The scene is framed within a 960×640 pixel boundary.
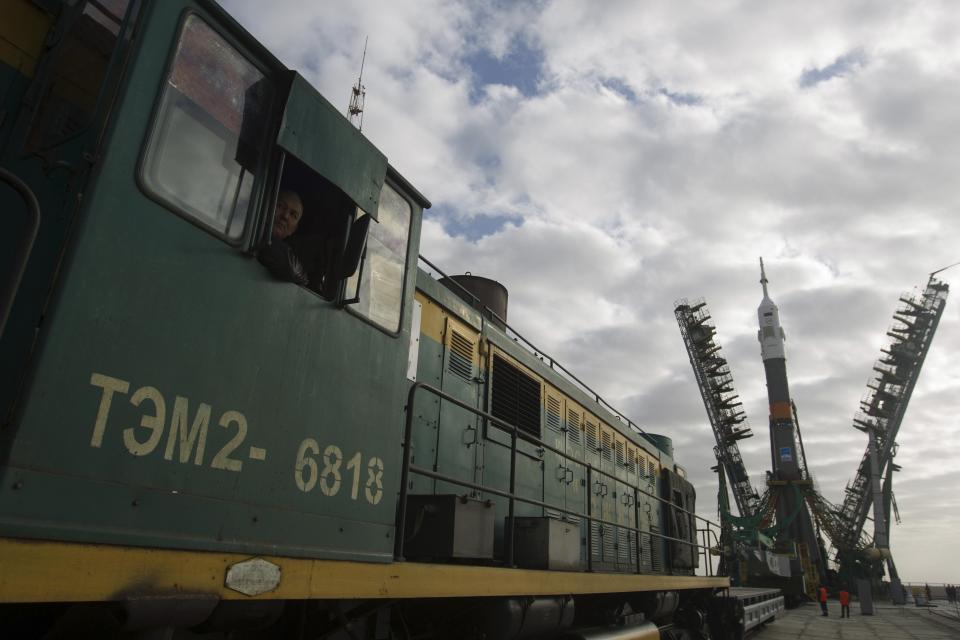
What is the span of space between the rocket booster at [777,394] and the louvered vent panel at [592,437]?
40976mm

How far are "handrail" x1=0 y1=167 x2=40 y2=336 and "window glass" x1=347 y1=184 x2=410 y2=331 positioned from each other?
153 centimetres

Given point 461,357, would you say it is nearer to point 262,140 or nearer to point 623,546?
point 262,140

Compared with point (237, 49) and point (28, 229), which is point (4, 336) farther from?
point (237, 49)

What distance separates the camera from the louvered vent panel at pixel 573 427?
780 cm

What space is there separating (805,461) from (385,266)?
49.8m

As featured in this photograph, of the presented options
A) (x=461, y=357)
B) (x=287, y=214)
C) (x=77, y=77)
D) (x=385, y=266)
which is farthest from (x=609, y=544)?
(x=77, y=77)

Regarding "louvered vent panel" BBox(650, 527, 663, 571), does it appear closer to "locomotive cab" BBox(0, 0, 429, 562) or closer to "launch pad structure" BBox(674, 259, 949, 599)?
Answer: "locomotive cab" BBox(0, 0, 429, 562)

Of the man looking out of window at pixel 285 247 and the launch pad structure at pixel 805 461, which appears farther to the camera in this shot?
the launch pad structure at pixel 805 461

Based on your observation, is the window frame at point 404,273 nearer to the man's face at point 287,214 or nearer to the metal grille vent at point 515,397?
the man's face at point 287,214

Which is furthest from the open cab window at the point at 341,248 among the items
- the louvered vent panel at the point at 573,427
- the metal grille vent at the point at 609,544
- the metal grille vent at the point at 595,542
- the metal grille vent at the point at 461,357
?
the metal grille vent at the point at 609,544

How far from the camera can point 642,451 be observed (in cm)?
1049

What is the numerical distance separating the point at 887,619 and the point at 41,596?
28.9 m

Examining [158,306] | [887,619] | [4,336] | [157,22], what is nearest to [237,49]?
[157,22]

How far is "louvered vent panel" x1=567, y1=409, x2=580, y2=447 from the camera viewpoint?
7.80m
